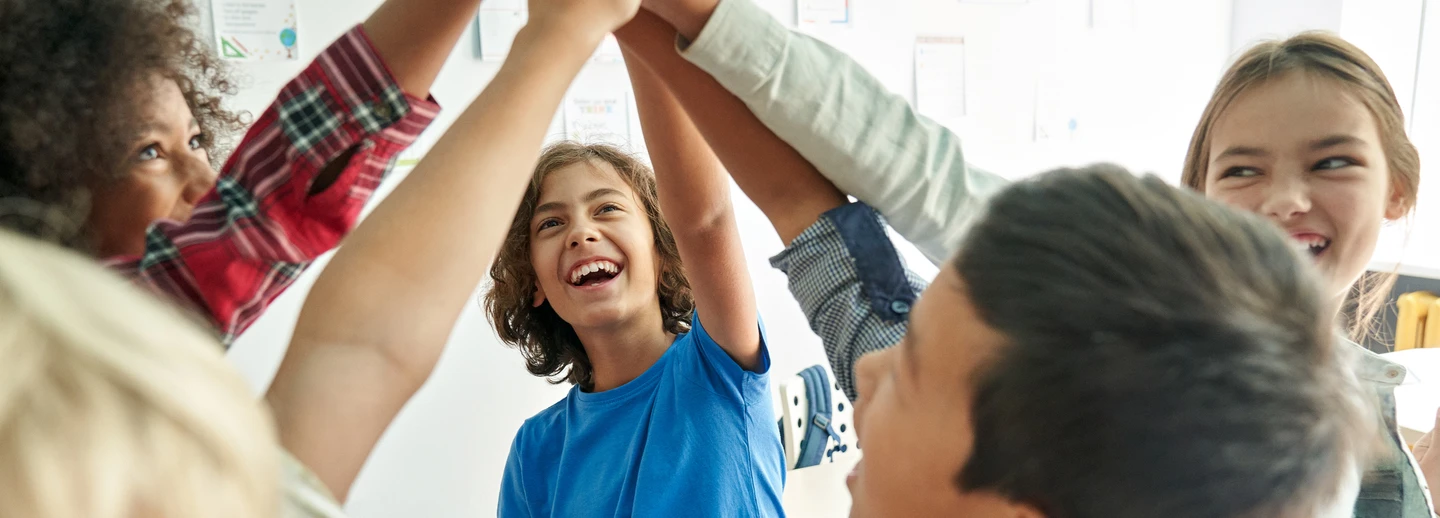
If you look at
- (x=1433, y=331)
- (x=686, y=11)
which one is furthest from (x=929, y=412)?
(x=1433, y=331)

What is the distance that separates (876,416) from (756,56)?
0.79 feet

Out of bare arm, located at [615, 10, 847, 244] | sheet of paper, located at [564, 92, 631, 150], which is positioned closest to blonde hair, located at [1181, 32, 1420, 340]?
bare arm, located at [615, 10, 847, 244]

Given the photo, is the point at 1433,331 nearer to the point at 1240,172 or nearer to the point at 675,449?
the point at 1240,172

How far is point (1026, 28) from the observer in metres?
2.97

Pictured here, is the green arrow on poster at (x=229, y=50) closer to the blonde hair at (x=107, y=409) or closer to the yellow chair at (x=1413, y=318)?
the blonde hair at (x=107, y=409)

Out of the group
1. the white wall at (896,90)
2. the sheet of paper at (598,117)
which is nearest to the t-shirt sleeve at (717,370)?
the white wall at (896,90)

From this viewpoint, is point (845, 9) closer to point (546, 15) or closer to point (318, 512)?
point (546, 15)

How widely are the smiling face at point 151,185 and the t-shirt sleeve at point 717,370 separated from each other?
653mm

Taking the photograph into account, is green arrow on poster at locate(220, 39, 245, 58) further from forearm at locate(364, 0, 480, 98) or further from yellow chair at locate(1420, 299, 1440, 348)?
yellow chair at locate(1420, 299, 1440, 348)

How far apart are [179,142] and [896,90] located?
2333 millimetres

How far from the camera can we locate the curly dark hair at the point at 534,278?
1.50 m

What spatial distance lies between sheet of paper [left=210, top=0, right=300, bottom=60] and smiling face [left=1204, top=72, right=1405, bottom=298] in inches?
76.4

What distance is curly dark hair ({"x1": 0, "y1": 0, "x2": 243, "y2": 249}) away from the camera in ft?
1.98

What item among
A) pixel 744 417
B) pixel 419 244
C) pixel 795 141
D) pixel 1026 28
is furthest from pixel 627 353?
pixel 1026 28
